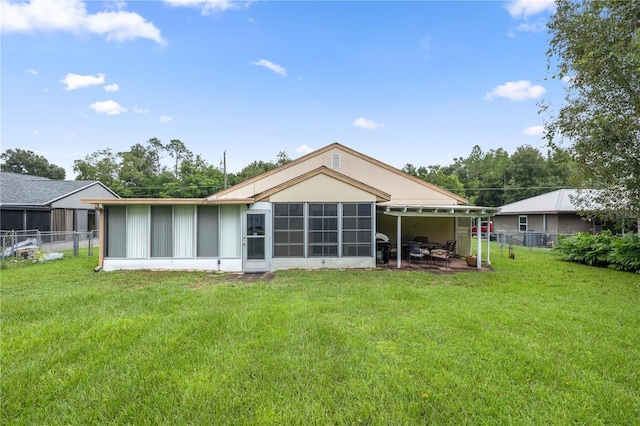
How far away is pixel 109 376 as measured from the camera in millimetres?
3186

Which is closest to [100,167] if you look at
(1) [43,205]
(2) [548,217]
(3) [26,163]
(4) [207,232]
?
(3) [26,163]

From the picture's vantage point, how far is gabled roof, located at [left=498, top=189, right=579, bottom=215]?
62.6 feet

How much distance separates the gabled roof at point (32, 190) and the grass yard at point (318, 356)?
15.3 m

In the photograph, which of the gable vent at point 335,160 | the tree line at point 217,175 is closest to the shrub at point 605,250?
the gable vent at point 335,160

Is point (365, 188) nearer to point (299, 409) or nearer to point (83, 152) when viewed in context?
point (299, 409)

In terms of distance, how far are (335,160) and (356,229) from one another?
15.7 ft

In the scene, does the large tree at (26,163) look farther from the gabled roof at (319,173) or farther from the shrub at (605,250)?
the shrub at (605,250)

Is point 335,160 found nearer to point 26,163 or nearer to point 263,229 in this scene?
point 263,229

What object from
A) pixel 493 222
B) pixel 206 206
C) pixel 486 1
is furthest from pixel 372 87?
pixel 493 222

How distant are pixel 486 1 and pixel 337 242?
10.9 m

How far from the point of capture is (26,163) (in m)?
41.5

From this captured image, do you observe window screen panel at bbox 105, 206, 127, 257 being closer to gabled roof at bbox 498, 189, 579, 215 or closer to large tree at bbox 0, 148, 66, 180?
gabled roof at bbox 498, 189, 579, 215

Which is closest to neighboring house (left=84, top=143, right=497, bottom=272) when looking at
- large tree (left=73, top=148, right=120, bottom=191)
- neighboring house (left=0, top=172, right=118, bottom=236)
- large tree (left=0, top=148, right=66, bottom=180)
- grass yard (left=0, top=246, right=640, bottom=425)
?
grass yard (left=0, top=246, right=640, bottom=425)

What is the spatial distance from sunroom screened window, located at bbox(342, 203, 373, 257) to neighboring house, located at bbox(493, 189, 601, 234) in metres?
13.0
